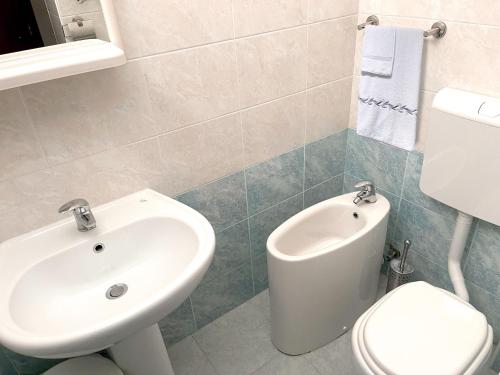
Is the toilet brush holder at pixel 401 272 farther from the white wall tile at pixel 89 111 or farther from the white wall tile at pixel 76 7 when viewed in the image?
the white wall tile at pixel 76 7

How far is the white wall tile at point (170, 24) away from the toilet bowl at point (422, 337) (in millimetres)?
1021

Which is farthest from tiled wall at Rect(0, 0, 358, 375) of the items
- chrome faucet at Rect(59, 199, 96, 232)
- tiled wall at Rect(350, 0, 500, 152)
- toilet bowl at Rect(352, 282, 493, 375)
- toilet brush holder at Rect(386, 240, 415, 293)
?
toilet bowl at Rect(352, 282, 493, 375)

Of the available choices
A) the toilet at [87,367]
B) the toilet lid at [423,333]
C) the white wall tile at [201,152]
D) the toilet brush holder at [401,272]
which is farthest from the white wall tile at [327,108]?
the toilet at [87,367]

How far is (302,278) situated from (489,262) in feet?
2.25

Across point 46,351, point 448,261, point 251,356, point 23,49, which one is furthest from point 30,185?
point 448,261

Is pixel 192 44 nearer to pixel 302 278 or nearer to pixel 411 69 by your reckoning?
pixel 411 69

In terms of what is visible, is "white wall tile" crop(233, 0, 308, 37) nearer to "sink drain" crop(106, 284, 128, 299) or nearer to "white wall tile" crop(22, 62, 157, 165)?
"white wall tile" crop(22, 62, 157, 165)

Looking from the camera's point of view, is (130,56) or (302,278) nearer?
(130,56)

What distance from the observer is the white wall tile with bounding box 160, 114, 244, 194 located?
1.22 metres

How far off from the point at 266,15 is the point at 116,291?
97 cm

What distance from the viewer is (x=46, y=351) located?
71 cm

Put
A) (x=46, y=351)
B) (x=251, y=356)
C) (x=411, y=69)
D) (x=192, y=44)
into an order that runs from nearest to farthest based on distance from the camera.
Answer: (x=46, y=351), (x=192, y=44), (x=411, y=69), (x=251, y=356)

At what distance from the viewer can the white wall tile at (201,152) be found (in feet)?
4.01

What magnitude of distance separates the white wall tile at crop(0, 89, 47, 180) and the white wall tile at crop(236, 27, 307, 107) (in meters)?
0.65
